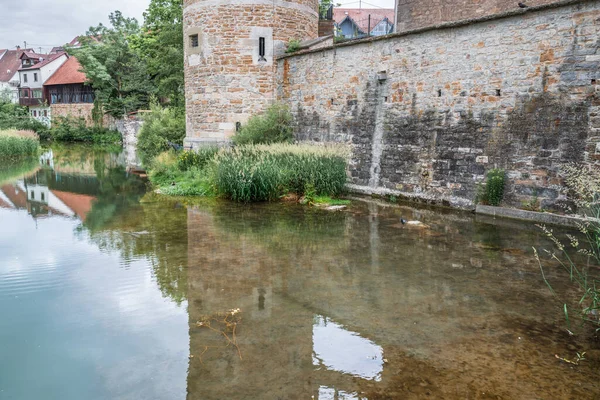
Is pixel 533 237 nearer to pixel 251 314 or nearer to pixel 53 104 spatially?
pixel 251 314

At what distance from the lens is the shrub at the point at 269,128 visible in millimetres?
12484

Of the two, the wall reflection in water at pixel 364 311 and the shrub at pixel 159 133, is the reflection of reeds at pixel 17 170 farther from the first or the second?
the wall reflection in water at pixel 364 311

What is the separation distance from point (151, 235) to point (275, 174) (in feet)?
11.2

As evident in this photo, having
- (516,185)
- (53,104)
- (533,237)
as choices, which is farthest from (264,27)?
(53,104)

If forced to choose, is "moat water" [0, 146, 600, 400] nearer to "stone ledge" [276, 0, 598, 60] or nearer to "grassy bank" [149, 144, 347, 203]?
"grassy bank" [149, 144, 347, 203]

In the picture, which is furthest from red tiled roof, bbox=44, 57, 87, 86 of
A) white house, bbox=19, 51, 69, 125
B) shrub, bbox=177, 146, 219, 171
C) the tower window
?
the tower window

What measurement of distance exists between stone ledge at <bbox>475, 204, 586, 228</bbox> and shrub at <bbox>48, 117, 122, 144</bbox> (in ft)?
105

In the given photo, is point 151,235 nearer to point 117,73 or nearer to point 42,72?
point 117,73

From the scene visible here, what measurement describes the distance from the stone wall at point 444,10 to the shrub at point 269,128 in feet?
16.2

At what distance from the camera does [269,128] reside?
1268 centimetres

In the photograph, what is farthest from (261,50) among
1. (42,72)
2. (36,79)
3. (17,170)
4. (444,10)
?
(36,79)

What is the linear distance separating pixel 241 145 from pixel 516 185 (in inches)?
257

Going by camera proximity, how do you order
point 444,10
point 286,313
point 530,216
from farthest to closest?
point 444,10 < point 530,216 < point 286,313

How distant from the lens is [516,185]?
8430 mm
